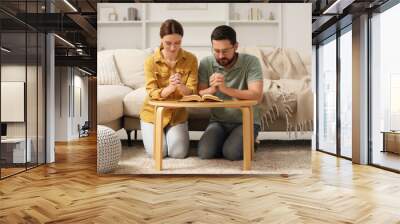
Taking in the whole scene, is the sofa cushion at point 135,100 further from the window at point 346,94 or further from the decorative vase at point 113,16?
the window at point 346,94

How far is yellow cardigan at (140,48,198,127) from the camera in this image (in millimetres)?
4820

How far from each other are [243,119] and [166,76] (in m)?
1.03

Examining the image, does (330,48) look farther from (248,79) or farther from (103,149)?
(103,149)

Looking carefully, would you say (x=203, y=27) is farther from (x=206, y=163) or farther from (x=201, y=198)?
(x=201, y=198)

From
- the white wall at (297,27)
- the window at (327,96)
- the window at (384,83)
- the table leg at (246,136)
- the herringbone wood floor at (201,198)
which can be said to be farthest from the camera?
the window at (327,96)

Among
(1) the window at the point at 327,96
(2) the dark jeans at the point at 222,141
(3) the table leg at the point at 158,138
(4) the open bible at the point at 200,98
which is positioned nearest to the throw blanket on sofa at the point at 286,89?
(2) the dark jeans at the point at 222,141

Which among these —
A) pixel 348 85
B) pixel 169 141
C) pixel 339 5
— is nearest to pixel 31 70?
pixel 169 141

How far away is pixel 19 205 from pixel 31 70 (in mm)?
2843

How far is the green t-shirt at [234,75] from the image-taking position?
15.9ft

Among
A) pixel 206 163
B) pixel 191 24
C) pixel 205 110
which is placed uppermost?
pixel 191 24

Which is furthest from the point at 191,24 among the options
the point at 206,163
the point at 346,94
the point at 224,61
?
the point at 346,94

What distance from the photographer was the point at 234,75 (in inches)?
191

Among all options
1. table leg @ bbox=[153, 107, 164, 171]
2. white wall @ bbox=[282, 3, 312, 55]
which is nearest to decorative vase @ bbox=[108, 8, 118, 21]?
table leg @ bbox=[153, 107, 164, 171]

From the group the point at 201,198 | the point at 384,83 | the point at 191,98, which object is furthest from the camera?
the point at 384,83
